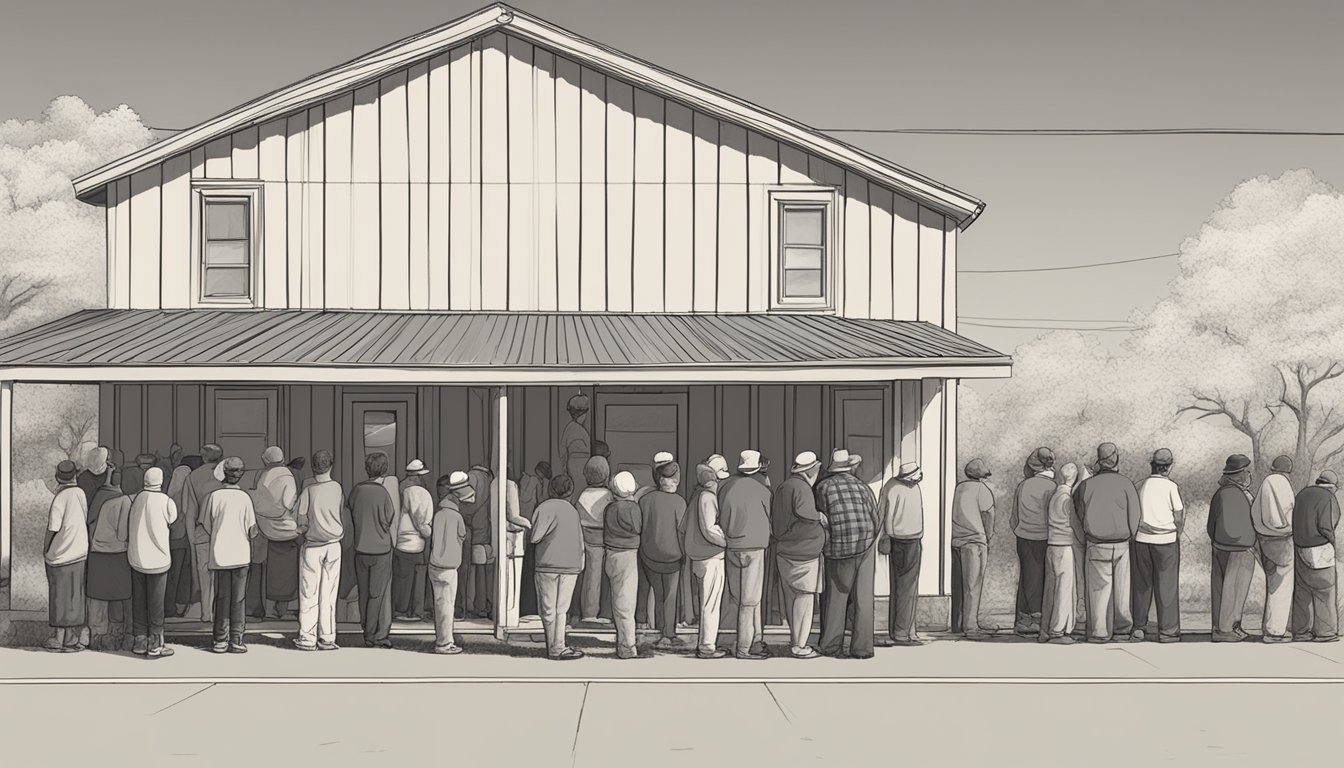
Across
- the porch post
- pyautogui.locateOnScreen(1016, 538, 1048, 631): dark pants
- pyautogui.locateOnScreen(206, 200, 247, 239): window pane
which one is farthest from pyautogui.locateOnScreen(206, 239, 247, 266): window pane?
pyautogui.locateOnScreen(1016, 538, 1048, 631): dark pants

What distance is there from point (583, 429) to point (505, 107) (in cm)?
440

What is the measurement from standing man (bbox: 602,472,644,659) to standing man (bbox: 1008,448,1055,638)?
160 inches

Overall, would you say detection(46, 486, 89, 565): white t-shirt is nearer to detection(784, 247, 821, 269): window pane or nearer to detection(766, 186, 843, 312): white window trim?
detection(766, 186, 843, 312): white window trim

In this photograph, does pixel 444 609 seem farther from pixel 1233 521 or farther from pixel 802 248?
pixel 1233 521

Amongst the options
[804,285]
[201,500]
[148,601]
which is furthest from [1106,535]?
[148,601]

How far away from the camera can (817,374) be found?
13.6m

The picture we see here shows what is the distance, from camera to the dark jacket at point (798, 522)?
1241 cm

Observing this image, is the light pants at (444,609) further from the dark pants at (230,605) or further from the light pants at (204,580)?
the light pants at (204,580)

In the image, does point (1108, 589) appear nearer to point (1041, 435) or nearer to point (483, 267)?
point (483, 267)

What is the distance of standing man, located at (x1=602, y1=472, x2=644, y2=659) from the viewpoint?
12.5 m

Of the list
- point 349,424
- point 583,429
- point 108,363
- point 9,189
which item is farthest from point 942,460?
point 9,189

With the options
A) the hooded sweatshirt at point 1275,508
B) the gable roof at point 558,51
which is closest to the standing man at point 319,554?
the gable roof at point 558,51

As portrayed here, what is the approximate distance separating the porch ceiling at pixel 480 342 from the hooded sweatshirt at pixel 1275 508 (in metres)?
2.98

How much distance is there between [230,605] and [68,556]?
165cm
